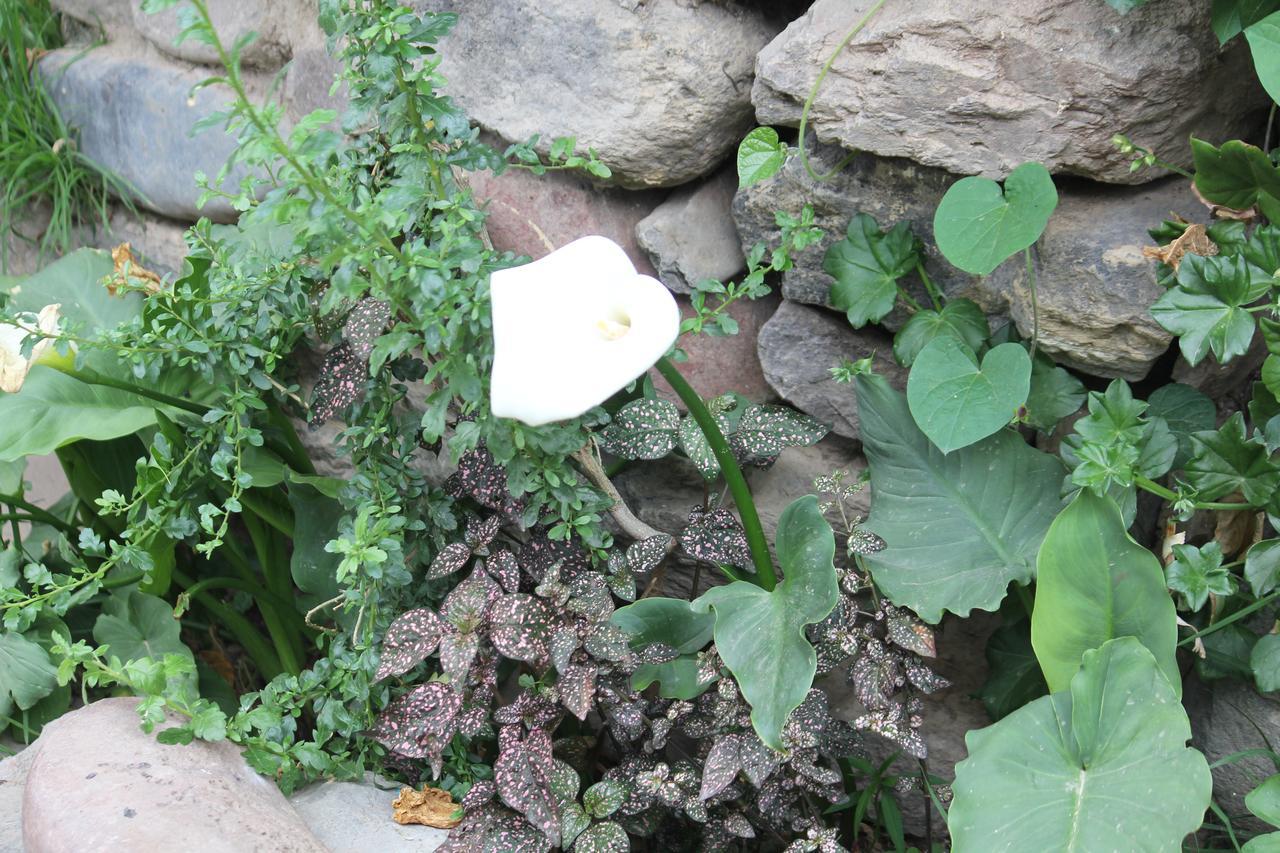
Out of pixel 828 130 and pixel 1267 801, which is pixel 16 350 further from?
pixel 1267 801

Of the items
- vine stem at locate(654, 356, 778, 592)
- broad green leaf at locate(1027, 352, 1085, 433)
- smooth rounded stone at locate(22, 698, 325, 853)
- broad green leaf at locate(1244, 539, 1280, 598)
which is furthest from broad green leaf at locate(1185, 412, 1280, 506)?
smooth rounded stone at locate(22, 698, 325, 853)

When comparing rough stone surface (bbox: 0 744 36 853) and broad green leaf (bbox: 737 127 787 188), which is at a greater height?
broad green leaf (bbox: 737 127 787 188)

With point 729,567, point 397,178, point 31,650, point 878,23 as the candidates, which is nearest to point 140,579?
point 31,650

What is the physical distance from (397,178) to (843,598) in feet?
2.86

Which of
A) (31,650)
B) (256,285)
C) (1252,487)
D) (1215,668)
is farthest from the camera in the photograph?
(31,650)

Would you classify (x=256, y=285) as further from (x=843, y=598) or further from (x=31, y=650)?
(x=843, y=598)

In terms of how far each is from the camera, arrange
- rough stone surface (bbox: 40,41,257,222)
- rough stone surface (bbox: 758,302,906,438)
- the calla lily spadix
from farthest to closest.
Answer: rough stone surface (bbox: 40,41,257,222) < rough stone surface (bbox: 758,302,906,438) < the calla lily spadix

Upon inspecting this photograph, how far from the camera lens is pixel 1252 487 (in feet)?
4.44

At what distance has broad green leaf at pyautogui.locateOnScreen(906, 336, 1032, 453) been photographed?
140 cm

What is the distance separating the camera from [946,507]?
153 centimetres

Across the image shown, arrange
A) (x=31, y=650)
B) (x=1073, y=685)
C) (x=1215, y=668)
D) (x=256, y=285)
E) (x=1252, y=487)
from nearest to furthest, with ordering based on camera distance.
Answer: (x=1073, y=685), (x=1252, y=487), (x=1215, y=668), (x=256, y=285), (x=31, y=650)

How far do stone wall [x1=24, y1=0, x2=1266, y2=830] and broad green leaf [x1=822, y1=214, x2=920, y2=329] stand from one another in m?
0.04

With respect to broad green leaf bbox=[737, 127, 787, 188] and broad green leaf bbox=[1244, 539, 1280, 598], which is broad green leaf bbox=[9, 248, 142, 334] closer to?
broad green leaf bbox=[737, 127, 787, 188]

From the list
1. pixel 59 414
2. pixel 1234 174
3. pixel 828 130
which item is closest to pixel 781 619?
pixel 828 130
